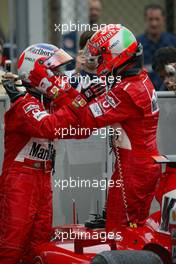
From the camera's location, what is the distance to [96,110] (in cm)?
661

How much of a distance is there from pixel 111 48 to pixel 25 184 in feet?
3.34

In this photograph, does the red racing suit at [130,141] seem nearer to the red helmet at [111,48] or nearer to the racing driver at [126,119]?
the racing driver at [126,119]

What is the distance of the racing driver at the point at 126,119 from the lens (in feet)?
21.7

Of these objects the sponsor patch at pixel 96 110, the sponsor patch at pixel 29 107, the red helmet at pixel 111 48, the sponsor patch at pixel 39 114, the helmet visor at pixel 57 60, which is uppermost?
the red helmet at pixel 111 48

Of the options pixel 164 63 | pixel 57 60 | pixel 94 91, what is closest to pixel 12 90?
pixel 57 60

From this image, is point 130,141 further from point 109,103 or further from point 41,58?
point 41,58

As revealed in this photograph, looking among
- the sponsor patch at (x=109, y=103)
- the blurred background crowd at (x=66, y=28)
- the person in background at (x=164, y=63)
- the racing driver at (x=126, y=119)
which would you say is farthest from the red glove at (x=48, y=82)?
the person in background at (x=164, y=63)

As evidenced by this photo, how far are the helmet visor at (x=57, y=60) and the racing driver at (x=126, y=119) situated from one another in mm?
232

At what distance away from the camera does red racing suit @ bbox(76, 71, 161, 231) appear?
661cm

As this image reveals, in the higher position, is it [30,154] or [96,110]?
[96,110]

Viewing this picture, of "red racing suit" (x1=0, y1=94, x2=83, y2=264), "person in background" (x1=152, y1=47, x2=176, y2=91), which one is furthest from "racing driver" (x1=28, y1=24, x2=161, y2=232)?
"person in background" (x1=152, y1=47, x2=176, y2=91)

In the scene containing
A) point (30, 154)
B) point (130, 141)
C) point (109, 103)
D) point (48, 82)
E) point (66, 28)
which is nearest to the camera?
point (109, 103)

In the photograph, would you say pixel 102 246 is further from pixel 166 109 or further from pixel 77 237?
pixel 166 109

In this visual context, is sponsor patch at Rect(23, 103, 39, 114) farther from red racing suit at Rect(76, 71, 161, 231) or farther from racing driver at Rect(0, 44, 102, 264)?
red racing suit at Rect(76, 71, 161, 231)
